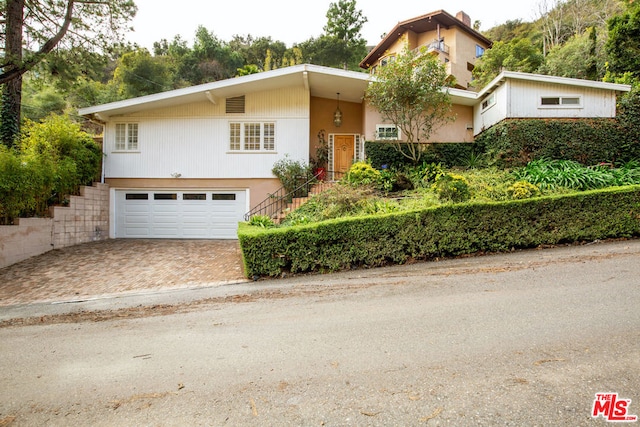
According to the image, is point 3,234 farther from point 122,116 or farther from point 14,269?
point 122,116

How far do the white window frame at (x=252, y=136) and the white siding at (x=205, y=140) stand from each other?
17cm

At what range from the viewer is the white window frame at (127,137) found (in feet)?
41.7

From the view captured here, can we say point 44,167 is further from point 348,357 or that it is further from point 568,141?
point 568,141

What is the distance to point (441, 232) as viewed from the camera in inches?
272

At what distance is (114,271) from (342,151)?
9.63 meters

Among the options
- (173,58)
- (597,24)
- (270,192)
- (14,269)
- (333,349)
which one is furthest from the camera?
(173,58)

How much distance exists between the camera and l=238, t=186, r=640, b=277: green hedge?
262 inches

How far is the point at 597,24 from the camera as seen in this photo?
2430 cm

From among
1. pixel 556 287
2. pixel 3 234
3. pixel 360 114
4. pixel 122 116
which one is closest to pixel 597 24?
pixel 360 114

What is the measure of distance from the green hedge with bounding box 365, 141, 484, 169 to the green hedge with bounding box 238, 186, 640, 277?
220 inches

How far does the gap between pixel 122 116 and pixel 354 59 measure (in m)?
25.5

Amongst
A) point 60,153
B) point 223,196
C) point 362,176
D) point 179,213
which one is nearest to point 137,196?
point 179,213

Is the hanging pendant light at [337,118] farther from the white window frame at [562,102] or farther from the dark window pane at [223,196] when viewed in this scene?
the white window frame at [562,102]

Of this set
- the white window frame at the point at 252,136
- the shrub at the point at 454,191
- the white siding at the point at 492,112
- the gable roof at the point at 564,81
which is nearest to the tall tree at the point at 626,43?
the gable roof at the point at 564,81
